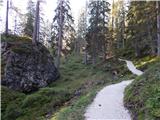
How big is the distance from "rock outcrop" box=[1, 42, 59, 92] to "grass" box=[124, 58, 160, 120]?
14.2 meters

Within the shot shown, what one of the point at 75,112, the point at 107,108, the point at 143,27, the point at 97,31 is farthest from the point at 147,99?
the point at 97,31

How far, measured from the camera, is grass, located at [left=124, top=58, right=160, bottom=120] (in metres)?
11.5

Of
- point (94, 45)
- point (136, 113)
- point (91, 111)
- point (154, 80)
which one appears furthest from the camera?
point (94, 45)

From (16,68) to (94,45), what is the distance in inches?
808

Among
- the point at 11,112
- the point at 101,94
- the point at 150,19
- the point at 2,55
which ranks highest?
the point at 150,19

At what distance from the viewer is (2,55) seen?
96.5 feet

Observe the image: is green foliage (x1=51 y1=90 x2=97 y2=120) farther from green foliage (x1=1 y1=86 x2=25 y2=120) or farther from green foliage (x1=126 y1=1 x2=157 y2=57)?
green foliage (x1=126 y1=1 x2=157 y2=57)

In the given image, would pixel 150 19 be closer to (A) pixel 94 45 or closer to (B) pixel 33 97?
(A) pixel 94 45

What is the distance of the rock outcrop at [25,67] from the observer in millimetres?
27219

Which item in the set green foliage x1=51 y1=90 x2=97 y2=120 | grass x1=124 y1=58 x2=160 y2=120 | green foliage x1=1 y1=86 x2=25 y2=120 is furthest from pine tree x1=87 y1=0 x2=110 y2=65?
green foliage x1=51 y1=90 x2=97 y2=120

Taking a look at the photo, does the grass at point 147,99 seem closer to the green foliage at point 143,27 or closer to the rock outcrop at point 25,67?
the rock outcrop at point 25,67

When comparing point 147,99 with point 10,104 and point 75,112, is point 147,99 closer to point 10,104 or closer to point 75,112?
point 75,112

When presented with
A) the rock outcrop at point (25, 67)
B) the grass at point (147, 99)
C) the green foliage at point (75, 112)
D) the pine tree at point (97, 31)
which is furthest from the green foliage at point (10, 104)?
the pine tree at point (97, 31)

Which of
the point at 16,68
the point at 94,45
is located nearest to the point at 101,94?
the point at 16,68
